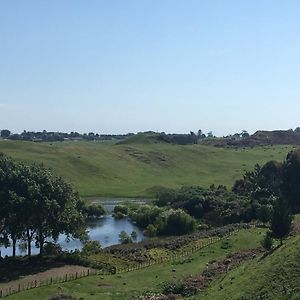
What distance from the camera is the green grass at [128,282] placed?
4703cm

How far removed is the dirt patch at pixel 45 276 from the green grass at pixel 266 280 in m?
16.0

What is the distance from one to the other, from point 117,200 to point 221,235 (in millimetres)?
72803

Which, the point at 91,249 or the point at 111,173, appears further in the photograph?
the point at 111,173

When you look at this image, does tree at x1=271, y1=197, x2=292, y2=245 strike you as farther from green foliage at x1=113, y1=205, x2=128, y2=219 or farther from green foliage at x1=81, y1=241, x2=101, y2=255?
Answer: green foliage at x1=113, y1=205, x2=128, y2=219

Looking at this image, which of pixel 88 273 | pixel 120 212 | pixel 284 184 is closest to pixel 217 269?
pixel 88 273

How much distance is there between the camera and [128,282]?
5094cm

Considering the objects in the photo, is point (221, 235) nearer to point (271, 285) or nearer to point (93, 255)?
point (93, 255)

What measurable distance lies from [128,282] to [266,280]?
1509 centimetres

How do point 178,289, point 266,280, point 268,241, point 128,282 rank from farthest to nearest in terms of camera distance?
point 268,241
point 128,282
point 178,289
point 266,280

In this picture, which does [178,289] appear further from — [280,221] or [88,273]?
[280,221]

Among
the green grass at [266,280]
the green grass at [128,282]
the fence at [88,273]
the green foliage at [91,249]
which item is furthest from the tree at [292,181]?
the green grass at [266,280]

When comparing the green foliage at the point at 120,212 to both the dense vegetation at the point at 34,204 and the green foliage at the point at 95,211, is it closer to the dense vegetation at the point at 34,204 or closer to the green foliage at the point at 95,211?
the green foliage at the point at 95,211

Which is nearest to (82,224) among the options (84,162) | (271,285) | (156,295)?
(156,295)

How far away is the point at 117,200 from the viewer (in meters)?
142
